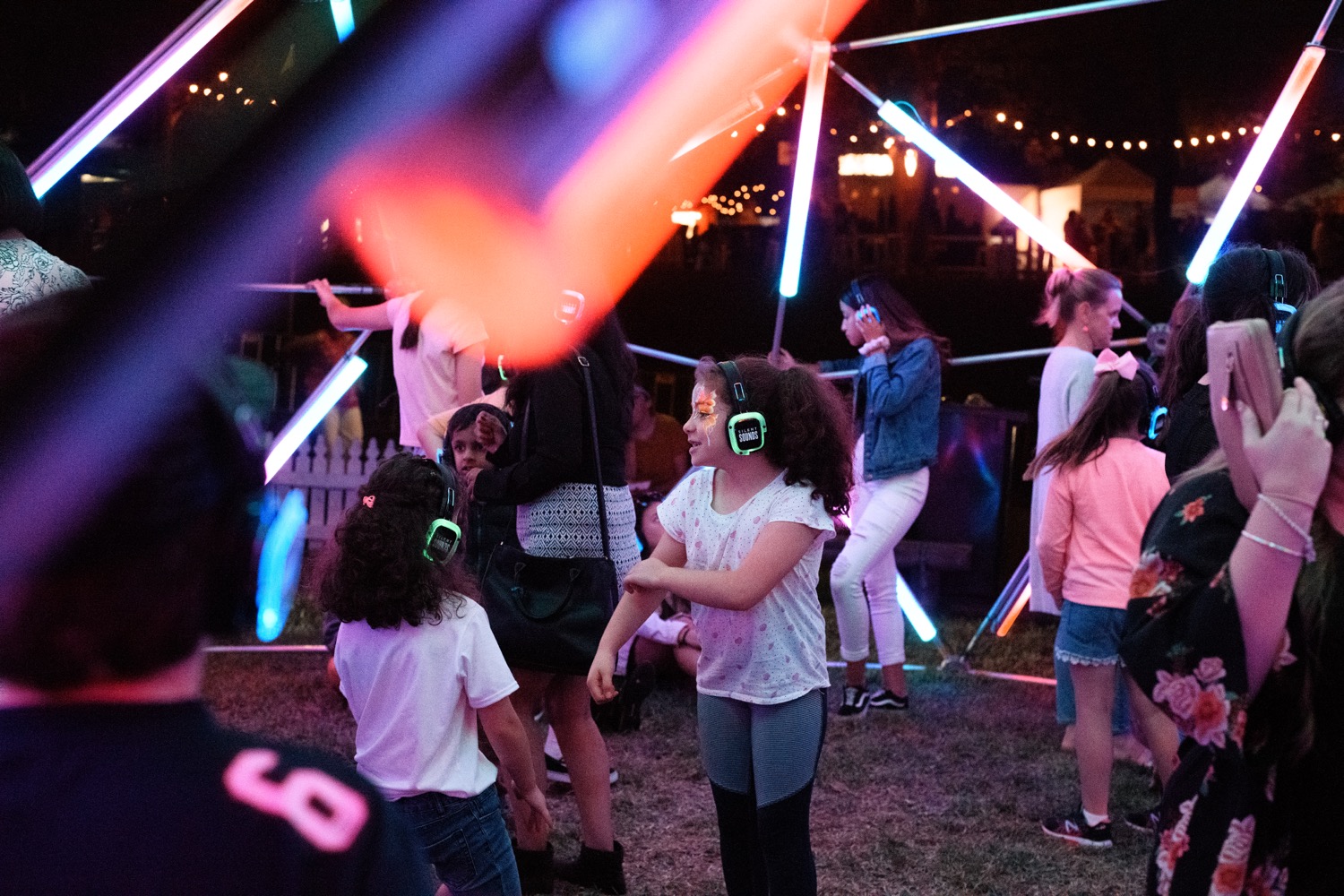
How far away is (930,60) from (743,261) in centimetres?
334

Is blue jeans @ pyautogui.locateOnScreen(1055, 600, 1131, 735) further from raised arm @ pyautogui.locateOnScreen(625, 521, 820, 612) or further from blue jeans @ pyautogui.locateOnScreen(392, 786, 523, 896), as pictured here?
blue jeans @ pyautogui.locateOnScreen(392, 786, 523, 896)

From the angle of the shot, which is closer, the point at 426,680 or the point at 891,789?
the point at 426,680

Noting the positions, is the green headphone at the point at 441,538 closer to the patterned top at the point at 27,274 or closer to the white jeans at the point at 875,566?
the patterned top at the point at 27,274

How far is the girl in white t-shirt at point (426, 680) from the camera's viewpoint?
277 centimetres

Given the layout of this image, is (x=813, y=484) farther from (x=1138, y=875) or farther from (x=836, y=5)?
(x=836, y=5)

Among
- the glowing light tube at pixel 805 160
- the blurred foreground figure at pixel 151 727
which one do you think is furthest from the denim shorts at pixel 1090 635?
the blurred foreground figure at pixel 151 727

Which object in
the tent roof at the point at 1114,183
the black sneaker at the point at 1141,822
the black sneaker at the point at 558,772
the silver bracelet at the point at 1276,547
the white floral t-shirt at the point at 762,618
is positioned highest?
the tent roof at the point at 1114,183

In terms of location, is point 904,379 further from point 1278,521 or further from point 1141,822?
point 1278,521

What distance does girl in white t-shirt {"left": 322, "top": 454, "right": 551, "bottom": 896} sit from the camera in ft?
9.09

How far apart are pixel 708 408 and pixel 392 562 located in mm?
808

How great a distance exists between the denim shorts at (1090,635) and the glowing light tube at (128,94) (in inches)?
136

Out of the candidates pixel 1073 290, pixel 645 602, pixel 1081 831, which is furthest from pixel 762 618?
pixel 1073 290

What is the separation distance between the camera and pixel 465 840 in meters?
2.82

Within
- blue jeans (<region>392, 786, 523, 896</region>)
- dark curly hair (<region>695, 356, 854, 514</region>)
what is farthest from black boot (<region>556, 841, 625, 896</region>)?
dark curly hair (<region>695, 356, 854, 514</region>)
